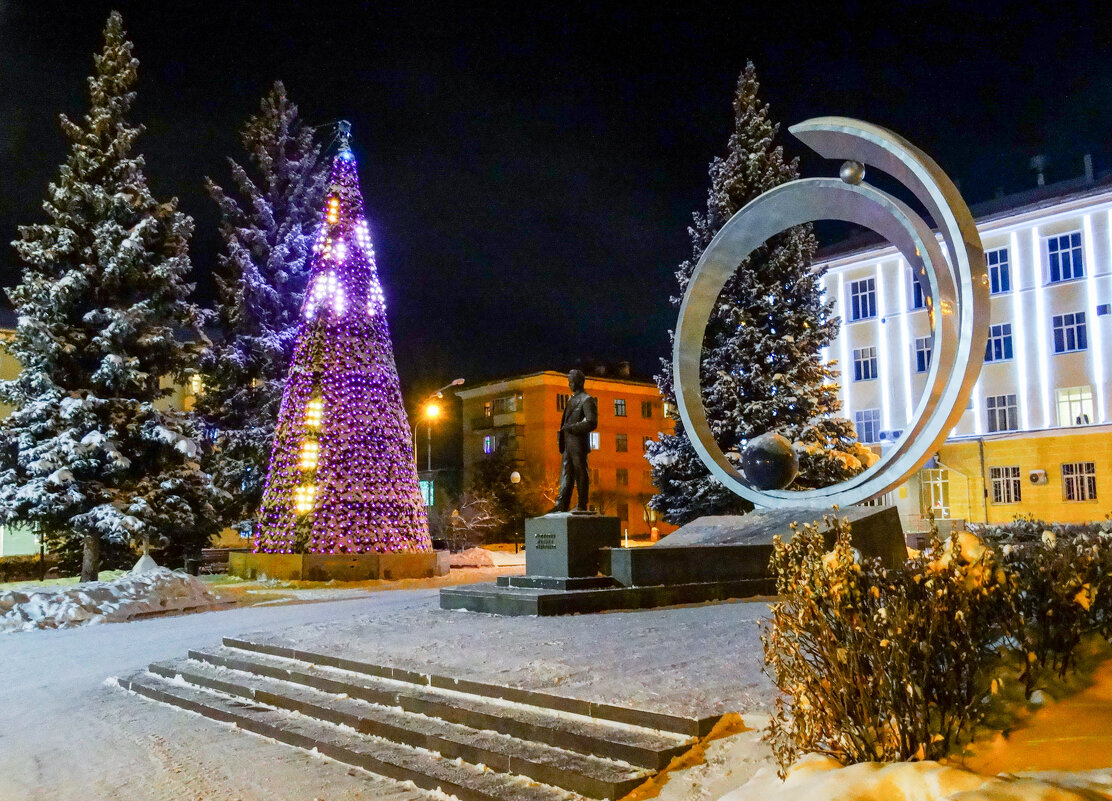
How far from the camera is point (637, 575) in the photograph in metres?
11.5

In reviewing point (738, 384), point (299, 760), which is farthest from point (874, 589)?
point (738, 384)

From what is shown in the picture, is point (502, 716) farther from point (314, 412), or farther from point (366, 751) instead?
point (314, 412)

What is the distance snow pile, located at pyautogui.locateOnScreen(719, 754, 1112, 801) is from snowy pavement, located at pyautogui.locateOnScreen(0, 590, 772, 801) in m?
1.57

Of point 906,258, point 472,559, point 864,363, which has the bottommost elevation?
point 472,559

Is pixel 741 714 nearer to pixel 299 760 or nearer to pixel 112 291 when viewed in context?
pixel 299 760

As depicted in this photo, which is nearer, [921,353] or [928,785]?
[928,785]

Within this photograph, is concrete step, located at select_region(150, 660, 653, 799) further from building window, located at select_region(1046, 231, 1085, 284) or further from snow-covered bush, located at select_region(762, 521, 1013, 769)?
building window, located at select_region(1046, 231, 1085, 284)

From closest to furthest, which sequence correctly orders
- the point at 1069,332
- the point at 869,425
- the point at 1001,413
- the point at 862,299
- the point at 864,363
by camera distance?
the point at 1069,332 < the point at 1001,413 < the point at 869,425 < the point at 864,363 < the point at 862,299

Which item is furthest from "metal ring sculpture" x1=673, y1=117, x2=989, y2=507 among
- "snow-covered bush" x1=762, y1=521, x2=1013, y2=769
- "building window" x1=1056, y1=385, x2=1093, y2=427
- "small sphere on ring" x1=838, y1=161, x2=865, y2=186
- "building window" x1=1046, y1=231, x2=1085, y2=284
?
"building window" x1=1046, y1=231, x2=1085, y2=284

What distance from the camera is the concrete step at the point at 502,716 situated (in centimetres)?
524

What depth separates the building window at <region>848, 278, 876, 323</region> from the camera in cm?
3819

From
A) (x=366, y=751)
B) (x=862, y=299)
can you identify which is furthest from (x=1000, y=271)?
(x=366, y=751)

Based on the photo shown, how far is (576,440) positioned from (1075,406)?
27208mm

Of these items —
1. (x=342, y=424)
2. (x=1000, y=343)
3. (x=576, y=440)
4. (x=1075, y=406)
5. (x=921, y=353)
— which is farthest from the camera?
(x=921, y=353)
